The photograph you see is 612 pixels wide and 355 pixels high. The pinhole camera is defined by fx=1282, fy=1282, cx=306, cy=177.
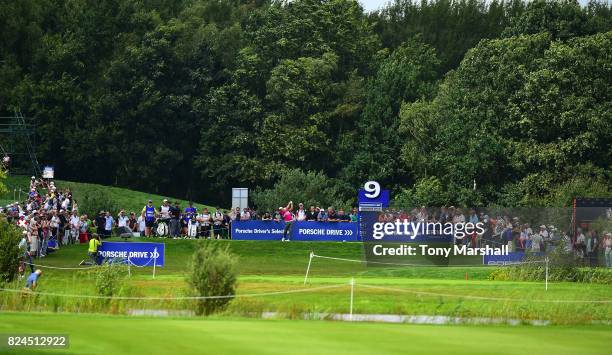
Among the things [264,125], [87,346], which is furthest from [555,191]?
[87,346]

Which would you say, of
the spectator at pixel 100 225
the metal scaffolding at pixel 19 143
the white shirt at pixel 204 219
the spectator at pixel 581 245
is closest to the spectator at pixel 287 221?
the white shirt at pixel 204 219

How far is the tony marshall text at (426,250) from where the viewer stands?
56562mm

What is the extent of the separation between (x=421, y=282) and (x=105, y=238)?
58.5ft

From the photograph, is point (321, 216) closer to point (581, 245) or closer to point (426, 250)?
point (426, 250)

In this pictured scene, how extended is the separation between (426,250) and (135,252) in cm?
1364

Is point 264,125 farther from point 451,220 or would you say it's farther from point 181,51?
point 451,220

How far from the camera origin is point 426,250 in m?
57.4

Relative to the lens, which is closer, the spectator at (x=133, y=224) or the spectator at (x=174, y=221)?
the spectator at (x=174, y=221)

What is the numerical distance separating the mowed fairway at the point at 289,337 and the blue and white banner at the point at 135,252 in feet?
50.1

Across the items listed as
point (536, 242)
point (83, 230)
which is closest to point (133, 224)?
point (83, 230)

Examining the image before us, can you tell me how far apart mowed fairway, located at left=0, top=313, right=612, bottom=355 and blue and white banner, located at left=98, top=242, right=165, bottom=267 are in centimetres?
1526

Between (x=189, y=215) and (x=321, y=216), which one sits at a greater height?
(x=321, y=216)

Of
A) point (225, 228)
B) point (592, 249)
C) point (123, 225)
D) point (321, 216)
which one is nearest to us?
point (592, 249)

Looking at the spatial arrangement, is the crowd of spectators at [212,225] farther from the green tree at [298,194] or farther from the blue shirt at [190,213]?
the green tree at [298,194]
